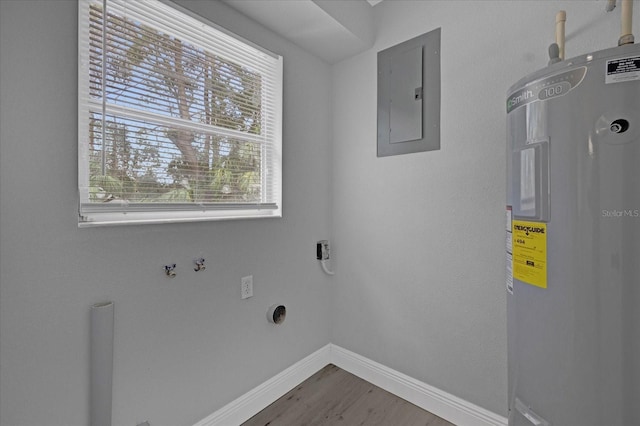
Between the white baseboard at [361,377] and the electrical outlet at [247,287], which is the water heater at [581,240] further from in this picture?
the electrical outlet at [247,287]

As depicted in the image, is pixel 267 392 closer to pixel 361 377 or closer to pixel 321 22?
pixel 361 377

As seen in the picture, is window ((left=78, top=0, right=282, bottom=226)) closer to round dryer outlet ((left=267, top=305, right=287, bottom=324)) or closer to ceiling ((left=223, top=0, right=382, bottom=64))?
ceiling ((left=223, top=0, right=382, bottom=64))

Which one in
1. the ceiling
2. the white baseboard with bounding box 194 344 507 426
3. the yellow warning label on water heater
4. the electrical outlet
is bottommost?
the white baseboard with bounding box 194 344 507 426

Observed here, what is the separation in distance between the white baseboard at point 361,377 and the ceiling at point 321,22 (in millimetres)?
2095

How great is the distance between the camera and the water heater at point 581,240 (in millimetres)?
719

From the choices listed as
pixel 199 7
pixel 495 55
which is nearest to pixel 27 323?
pixel 199 7

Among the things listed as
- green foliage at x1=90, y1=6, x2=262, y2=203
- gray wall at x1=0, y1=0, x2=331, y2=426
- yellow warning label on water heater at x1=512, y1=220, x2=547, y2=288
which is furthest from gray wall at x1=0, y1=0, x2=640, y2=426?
yellow warning label on water heater at x1=512, y1=220, x2=547, y2=288

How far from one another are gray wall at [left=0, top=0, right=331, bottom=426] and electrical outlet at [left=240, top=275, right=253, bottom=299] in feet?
0.10

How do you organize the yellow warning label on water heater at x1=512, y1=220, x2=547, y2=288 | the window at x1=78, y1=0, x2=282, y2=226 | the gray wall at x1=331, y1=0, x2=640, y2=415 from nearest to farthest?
the yellow warning label on water heater at x1=512, y1=220, x2=547, y2=288 < the window at x1=78, y1=0, x2=282, y2=226 < the gray wall at x1=331, y1=0, x2=640, y2=415

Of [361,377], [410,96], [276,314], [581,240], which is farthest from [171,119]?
[361,377]

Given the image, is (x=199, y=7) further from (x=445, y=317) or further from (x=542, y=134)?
(x=445, y=317)

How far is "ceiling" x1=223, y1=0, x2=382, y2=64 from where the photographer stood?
1542 mm

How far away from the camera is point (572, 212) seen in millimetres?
779

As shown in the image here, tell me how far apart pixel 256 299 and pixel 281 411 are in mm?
662
